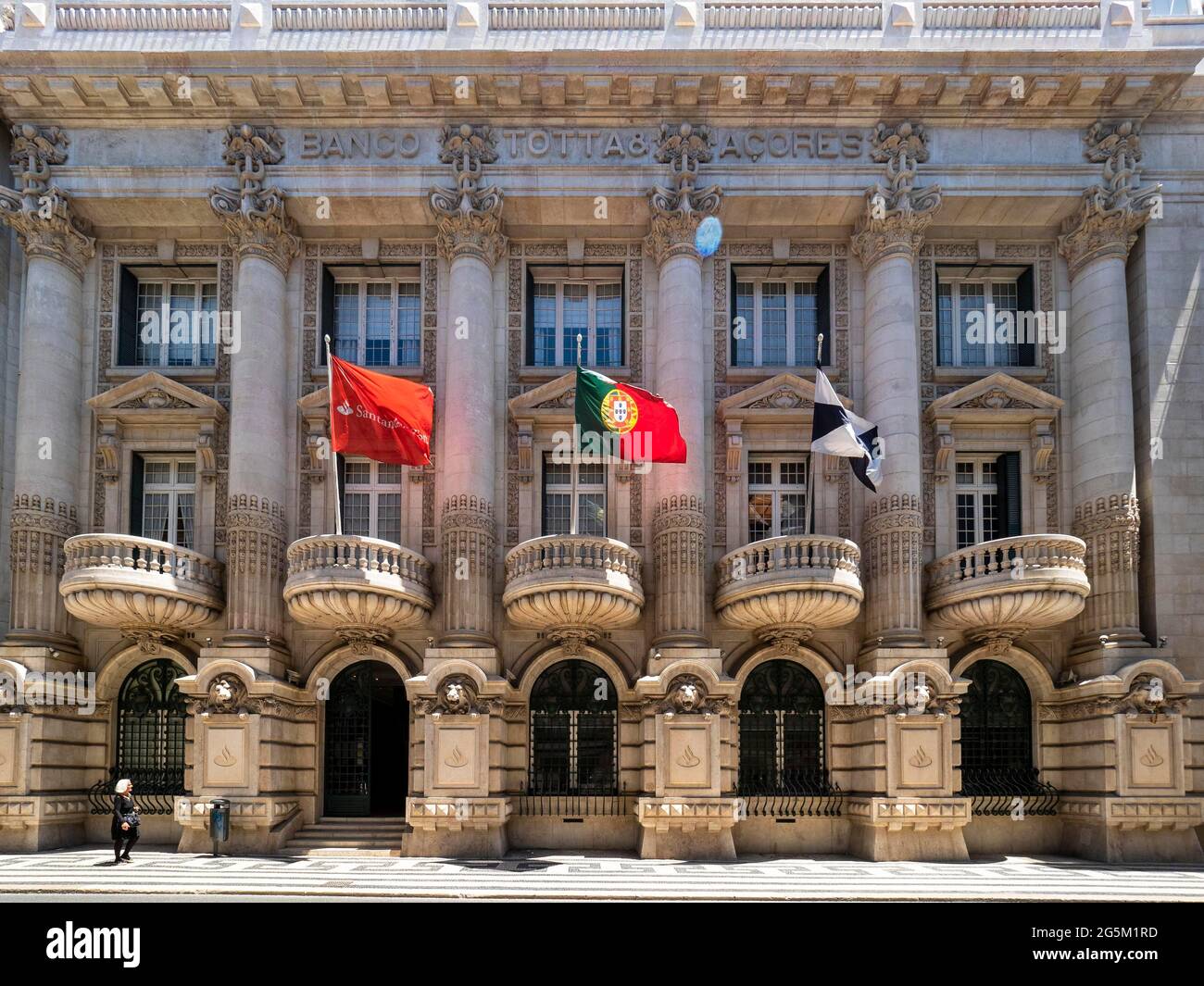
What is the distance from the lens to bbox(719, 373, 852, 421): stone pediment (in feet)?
79.0

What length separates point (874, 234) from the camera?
2422 cm

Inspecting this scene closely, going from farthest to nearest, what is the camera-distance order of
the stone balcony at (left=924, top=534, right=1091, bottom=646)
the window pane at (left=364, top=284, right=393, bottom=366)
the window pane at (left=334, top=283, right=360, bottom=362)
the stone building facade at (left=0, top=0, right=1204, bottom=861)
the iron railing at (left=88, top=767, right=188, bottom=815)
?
1. the window pane at (left=334, top=283, right=360, bottom=362)
2. the window pane at (left=364, top=284, right=393, bottom=366)
3. the iron railing at (left=88, top=767, right=188, bottom=815)
4. the stone building facade at (left=0, top=0, right=1204, bottom=861)
5. the stone balcony at (left=924, top=534, right=1091, bottom=646)

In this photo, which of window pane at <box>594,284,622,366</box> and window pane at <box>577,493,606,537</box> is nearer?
window pane at <box>577,493,606,537</box>

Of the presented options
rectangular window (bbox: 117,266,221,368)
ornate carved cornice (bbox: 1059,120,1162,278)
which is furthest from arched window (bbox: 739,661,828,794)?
rectangular window (bbox: 117,266,221,368)

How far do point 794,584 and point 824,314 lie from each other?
8550mm

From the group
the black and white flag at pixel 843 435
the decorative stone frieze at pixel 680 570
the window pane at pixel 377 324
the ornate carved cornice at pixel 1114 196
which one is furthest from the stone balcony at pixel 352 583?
the ornate carved cornice at pixel 1114 196

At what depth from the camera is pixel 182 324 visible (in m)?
25.8

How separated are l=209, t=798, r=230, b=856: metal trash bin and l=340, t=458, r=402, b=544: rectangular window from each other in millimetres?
7536

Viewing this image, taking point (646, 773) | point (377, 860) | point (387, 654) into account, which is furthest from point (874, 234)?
point (377, 860)

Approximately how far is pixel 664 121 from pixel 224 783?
2053 centimetres

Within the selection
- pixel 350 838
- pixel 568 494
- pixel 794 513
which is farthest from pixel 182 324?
pixel 794 513

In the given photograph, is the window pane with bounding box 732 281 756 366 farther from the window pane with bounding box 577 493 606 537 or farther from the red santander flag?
the red santander flag

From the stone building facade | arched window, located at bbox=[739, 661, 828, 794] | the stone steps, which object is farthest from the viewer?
arched window, located at bbox=[739, 661, 828, 794]

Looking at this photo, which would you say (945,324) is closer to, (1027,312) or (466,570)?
(1027,312)
